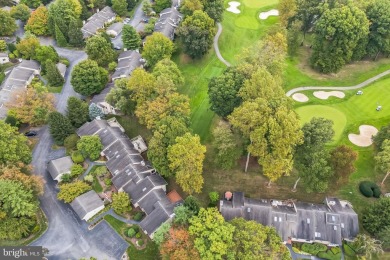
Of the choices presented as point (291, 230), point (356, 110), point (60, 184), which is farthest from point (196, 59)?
point (291, 230)

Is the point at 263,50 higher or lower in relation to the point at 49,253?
higher

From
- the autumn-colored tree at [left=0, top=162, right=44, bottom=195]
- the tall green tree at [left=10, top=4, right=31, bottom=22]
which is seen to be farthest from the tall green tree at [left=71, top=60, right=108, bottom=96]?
the tall green tree at [left=10, top=4, right=31, bottom=22]

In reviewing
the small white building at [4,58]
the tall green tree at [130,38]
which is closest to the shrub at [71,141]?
the tall green tree at [130,38]

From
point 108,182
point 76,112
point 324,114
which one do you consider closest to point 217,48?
point 324,114

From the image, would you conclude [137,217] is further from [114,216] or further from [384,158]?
[384,158]

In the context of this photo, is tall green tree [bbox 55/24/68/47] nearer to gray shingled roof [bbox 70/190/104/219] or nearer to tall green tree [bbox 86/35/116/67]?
tall green tree [bbox 86/35/116/67]

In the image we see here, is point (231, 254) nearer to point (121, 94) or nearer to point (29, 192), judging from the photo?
point (29, 192)

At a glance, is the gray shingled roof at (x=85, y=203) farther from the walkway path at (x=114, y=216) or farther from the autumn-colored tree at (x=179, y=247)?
the autumn-colored tree at (x=179, y=247)
